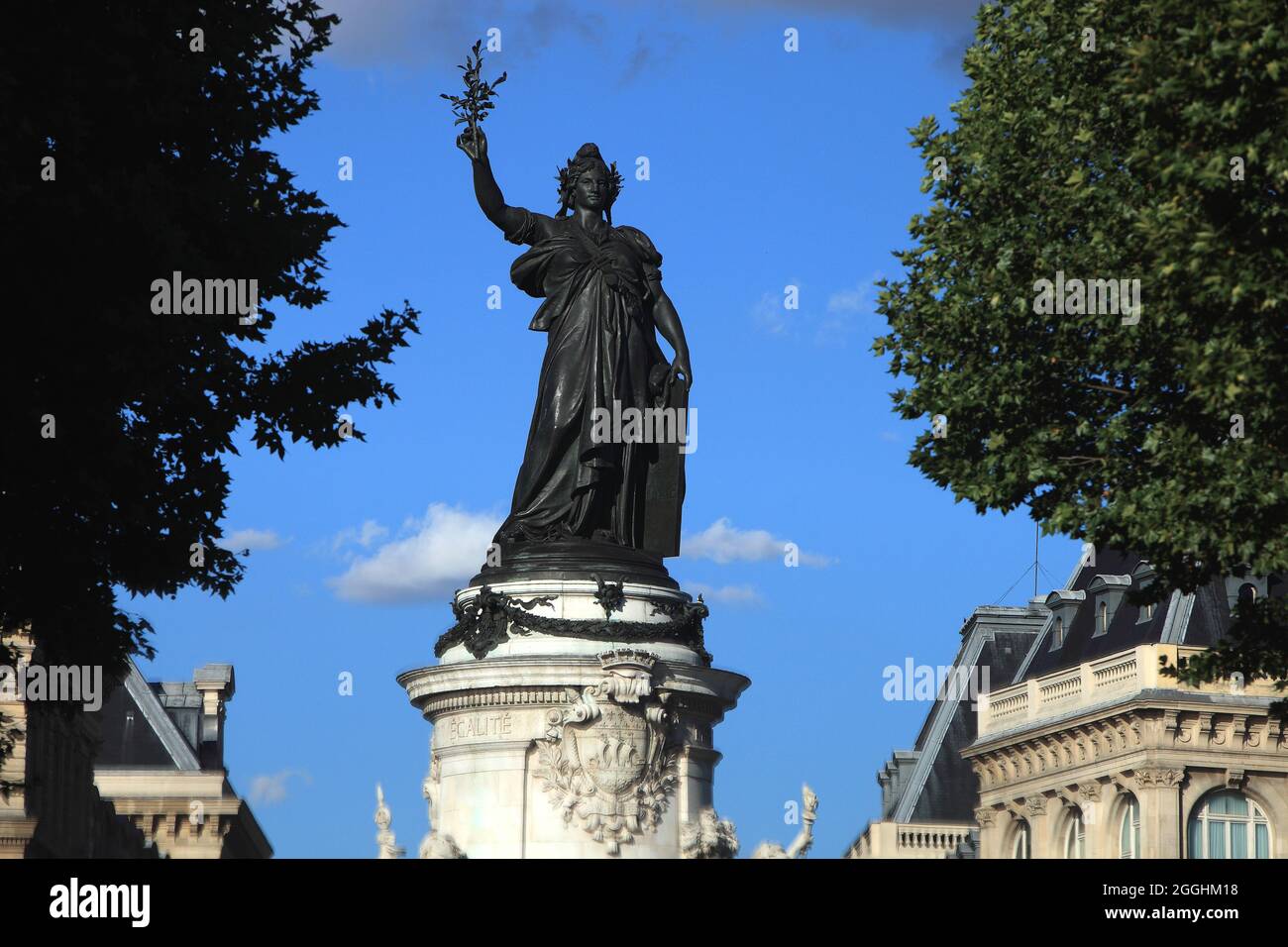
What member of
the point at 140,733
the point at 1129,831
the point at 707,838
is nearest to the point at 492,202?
the point at 707,838

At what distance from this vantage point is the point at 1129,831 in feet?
252

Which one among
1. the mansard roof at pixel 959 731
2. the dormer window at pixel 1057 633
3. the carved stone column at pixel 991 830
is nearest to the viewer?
the carved stone column at pixel 991 830

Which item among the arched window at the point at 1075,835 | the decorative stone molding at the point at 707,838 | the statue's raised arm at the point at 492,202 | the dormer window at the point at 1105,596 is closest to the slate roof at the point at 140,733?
the arched window at the point at 1075,835

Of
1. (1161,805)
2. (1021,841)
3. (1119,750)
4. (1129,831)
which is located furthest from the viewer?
(1021,841)

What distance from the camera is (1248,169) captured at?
30375 mm

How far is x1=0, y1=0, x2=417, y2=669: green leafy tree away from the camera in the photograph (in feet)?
99.0

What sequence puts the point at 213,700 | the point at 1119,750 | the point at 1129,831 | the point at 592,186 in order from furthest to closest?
1. the point at 213,700
2. the point at 1129,831
3. the point at 1119,750
4. the point at 592,186

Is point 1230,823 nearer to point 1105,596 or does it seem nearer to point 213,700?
point 1105,596

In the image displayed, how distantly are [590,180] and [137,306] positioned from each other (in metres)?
8.31

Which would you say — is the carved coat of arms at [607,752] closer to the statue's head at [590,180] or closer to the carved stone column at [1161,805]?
the statue's head at [590,180]

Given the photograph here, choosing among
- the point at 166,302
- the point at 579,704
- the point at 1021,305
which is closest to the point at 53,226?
the point at 166,302

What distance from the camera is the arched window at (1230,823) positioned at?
7512 centimetres

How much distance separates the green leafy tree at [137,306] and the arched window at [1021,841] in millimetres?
50345
